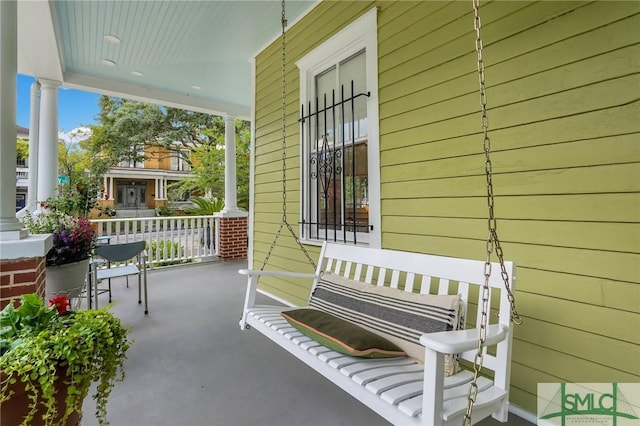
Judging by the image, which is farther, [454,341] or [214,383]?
[214,383]

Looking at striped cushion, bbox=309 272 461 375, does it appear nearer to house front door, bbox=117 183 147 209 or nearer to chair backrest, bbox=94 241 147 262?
chair backrest, bbox=94 241 147 262

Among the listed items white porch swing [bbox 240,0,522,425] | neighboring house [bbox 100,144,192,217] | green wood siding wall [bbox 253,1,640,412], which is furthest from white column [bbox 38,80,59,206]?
neighboring house [bbox 100,144,192,217]

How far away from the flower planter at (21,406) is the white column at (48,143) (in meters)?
4.18

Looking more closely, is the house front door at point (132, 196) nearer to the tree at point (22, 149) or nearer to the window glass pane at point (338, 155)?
the tree at point (22, 149)

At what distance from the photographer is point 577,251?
1.56 meters

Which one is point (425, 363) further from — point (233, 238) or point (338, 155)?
point (233, 238)

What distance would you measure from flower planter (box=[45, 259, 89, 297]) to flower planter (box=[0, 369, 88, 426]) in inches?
71.8

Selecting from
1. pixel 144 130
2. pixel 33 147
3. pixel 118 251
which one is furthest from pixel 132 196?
pixel 118 251

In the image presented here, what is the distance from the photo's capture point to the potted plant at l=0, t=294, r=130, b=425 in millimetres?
1037

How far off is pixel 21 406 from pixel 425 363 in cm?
137

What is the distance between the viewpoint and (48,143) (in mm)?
4312

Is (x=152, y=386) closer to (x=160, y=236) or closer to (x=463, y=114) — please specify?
(x=463, y=114)

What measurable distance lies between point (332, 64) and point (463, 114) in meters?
1.63

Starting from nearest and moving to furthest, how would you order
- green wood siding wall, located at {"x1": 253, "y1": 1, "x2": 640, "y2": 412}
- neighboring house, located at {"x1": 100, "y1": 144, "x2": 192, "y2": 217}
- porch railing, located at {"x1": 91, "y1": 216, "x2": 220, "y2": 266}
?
green wood siding wall, located at {"x1": 253, "y1": 1, "x2": 640, "y2": 412} < porch railing, located at {"x1": 91, "y1": 216, "x2": 220, "y2": 266} < neighboring house, located at {"x1": 100, "y1": 144, "x2": 192, "y2": 217}
